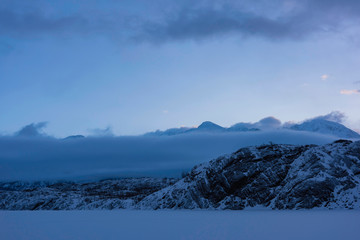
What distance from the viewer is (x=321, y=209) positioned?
75.6m

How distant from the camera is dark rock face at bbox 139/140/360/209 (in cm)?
7881

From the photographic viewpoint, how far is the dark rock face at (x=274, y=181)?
78.8m

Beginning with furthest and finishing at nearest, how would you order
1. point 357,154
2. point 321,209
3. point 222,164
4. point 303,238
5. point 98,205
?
point 98,205 < point 222,164 < point 357,154 < point 321,209 < point 303,238

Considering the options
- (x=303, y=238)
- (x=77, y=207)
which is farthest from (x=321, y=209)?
(x=77, y=207)

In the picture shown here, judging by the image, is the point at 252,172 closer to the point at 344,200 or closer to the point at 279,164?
the point at 279,164

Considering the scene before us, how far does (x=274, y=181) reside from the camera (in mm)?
92000

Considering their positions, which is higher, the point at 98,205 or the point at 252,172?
the point at 252,172

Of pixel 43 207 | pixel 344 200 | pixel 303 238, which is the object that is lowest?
pixel 43 207

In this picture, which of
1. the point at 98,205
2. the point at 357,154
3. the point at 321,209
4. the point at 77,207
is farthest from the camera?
the point at 77,207

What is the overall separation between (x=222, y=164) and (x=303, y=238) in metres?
69.4

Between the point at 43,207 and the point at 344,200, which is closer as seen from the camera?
the point at 344,200

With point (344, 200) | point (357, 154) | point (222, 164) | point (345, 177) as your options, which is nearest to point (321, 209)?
point (344, 200)

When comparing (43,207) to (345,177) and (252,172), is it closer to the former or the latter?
(252,172)

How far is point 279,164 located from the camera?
96812mm
